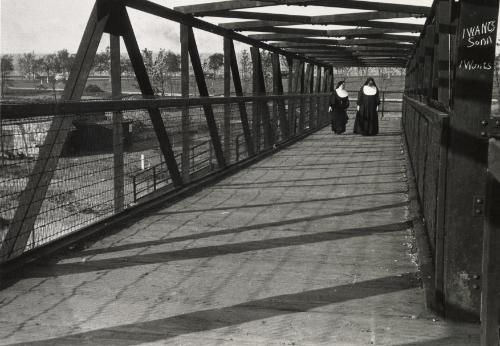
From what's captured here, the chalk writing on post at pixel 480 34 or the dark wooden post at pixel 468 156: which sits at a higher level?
the chalk writing on post at pixel 480 34

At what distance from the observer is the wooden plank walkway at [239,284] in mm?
2875

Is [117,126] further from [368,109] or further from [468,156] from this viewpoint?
[368,109]

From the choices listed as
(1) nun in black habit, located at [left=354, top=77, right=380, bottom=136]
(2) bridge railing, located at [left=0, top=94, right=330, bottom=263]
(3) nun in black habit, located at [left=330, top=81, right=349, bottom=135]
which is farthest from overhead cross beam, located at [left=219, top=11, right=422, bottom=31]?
(3) nun in black habit, located at [left=330, top=81, right=349, bottom=135]

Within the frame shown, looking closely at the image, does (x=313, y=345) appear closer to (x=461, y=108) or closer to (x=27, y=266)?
(x=461, y=108)

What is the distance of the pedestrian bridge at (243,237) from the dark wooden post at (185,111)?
0.02 metres

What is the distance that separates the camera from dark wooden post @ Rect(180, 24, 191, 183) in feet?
22.5

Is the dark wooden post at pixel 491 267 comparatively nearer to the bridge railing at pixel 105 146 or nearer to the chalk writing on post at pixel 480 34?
the chalk writing on post at pixel 480 34

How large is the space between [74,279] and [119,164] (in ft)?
5.80

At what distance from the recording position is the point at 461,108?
288 centimetres

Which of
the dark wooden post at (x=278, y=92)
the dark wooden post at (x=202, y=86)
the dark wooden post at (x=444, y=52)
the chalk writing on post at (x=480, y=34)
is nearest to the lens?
the chalk writing on post at (x=480, y=34)

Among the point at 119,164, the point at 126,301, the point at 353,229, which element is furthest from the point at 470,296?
the point at 119,164

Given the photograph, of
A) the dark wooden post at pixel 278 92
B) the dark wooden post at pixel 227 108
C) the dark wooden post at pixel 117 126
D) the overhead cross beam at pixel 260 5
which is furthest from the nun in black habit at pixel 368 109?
the dark wooden post at pixel 117 126

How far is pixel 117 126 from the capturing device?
17.0 ft

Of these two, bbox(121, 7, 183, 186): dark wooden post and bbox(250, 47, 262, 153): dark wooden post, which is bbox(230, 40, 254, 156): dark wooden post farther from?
bbox(121, 7, 183, 186): dark wooden post
